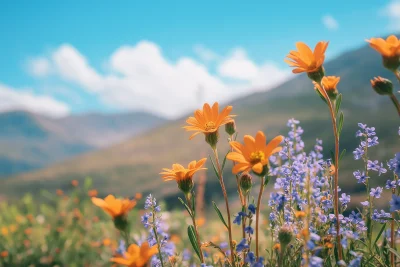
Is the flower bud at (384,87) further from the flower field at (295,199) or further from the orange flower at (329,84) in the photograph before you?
the orange flower at (329,84)

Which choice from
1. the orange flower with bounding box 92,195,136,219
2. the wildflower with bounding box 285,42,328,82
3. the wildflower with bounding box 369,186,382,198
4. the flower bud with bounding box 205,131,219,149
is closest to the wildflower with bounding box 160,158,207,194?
the flower bud with bounding box 205,131,219,149

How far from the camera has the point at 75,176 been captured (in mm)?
101750

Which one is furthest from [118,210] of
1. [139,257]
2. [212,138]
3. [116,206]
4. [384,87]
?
[384,87]

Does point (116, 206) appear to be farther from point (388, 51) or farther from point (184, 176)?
point (388, 51)

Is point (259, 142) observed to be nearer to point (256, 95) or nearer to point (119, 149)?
point (119, 149)

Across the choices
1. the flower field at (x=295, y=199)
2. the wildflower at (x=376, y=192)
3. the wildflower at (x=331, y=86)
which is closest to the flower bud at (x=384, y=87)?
the flower field at (x=295, y=199)

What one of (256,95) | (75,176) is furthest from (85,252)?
(256,95)

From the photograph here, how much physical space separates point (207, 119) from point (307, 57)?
617 mm

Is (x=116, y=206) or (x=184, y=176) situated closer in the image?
(x=116, y=206)

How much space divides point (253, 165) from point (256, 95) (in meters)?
149

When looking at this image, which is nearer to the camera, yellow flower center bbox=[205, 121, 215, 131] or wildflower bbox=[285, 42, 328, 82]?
wildflower bbox=[285, 42, 328, 82]

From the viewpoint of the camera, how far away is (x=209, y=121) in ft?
6.71

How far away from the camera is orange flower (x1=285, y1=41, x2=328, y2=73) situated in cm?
175

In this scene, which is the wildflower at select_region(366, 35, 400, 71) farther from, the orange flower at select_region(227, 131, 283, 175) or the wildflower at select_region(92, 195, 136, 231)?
the wildflower at select_region(92, 195, 136, 231)
